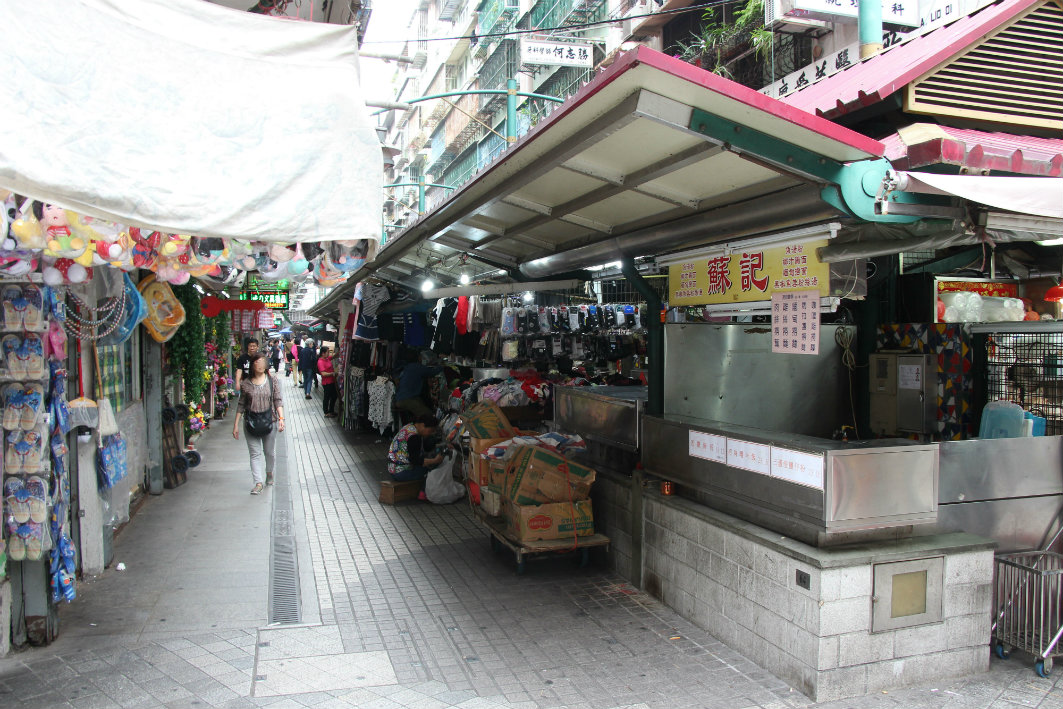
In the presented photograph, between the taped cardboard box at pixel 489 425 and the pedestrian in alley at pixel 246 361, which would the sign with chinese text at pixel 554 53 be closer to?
the pedestrian in alley at pixel 246 361

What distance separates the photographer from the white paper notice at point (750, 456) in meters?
5.08

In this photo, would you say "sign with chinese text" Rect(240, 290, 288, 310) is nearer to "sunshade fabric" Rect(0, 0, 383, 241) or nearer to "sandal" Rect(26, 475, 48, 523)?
"sandal" Rect(26, 475, 48, 523)

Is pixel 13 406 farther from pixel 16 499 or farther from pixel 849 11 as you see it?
pixel 849 11

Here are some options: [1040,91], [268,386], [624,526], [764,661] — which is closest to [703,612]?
[764,661]

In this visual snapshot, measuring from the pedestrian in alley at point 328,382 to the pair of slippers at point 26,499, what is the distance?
16.0 meters

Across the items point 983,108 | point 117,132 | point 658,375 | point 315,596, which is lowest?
point 315,596

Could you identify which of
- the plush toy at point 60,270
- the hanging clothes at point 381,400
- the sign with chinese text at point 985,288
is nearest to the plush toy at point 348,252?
the plush toy at point 60,270

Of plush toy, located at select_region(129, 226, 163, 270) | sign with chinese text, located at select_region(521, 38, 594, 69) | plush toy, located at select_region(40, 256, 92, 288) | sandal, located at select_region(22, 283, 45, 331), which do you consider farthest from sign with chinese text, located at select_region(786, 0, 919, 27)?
sandal, located at select_region(22, 283, 45, 331)

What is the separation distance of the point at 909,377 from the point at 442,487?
605cm

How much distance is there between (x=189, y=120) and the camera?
3311 mm

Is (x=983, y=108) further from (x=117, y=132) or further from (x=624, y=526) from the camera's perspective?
(x=117, y=132)

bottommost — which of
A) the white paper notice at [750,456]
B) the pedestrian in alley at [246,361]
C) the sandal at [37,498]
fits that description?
the sandal at [37,498]

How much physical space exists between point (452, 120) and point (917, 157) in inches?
1601

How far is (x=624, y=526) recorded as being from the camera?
678cm
